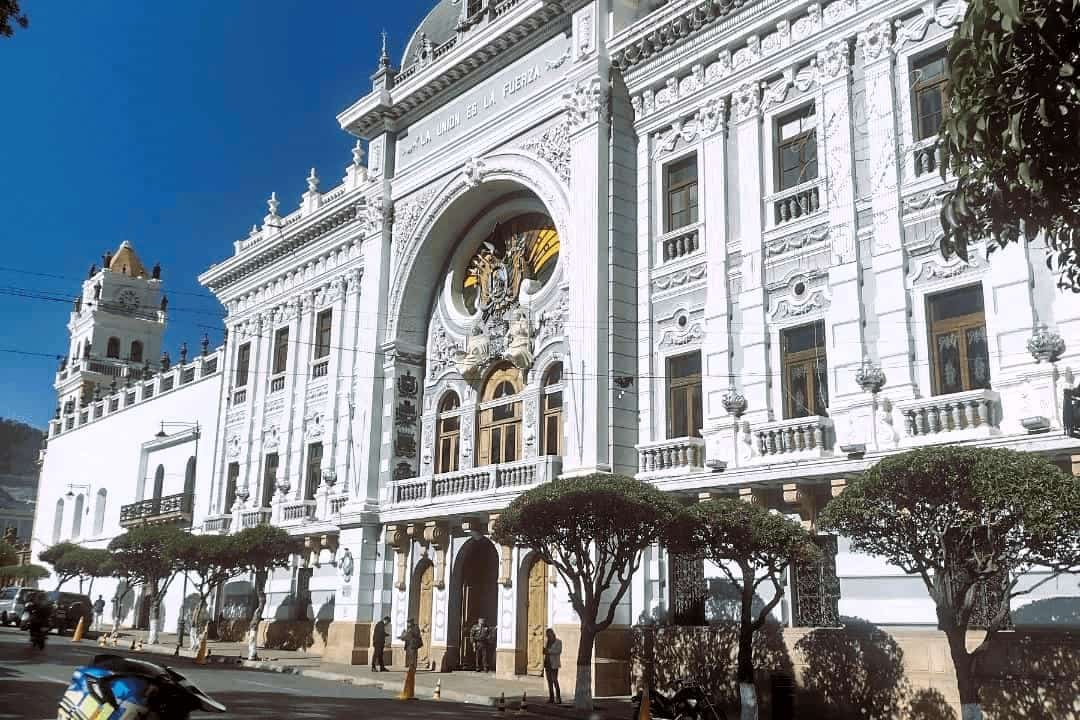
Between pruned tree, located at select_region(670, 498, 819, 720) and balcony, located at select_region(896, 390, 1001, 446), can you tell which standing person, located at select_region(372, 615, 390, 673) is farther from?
balcony, located at select_region(896, 390, 1001, 446)

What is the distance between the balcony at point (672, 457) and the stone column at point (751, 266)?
1.36m

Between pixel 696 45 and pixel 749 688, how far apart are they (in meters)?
14.1

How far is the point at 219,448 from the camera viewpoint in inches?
1531

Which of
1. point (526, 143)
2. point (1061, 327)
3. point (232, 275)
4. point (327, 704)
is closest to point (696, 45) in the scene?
point (526, 143)

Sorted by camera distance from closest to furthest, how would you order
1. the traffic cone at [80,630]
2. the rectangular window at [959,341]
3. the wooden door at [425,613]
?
the rectangular window at [959,341] → the wooden door at [425,613] → the traffic cone at [80,630]

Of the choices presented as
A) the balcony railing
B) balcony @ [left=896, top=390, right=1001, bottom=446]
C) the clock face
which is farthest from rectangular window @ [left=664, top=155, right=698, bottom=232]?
the clock face

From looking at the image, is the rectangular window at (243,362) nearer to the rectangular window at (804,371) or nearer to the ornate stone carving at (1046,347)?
the rectangular window at (804,371)

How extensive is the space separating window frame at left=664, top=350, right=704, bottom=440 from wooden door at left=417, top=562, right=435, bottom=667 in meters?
9.12

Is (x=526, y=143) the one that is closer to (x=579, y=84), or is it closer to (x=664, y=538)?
(x=579, y=84)

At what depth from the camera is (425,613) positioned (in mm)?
28359

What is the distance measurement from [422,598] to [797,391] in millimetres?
13211

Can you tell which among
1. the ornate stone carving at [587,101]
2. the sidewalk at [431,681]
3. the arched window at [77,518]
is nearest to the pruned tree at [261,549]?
the sidewalk at [431,681]

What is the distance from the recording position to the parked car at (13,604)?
4356cm

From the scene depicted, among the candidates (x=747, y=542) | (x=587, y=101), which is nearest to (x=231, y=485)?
(x=587, y=101)
